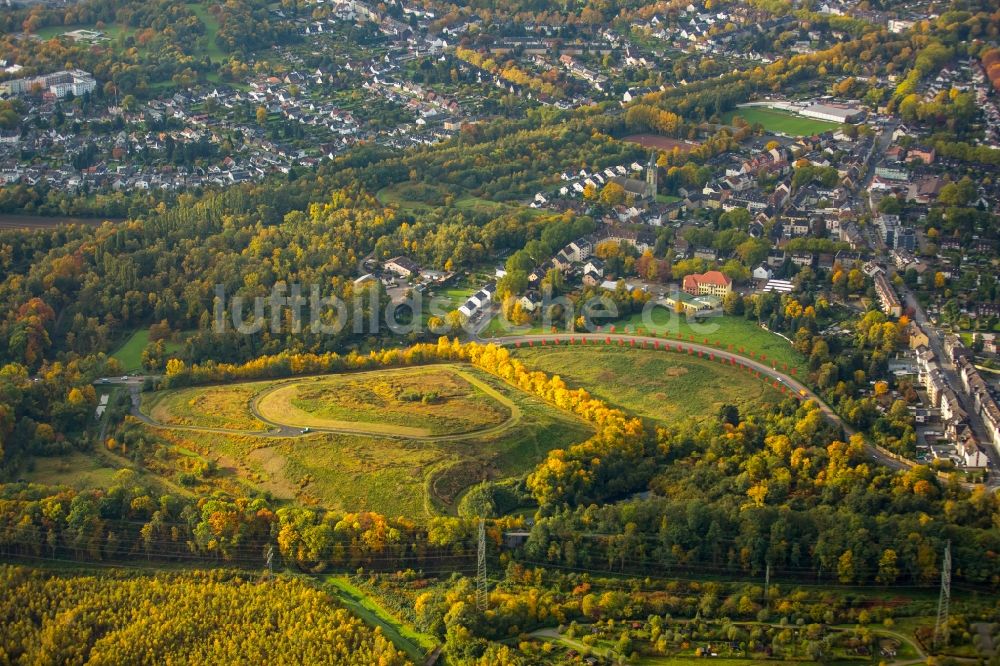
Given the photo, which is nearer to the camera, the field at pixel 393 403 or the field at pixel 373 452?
the field at pixel 373 452

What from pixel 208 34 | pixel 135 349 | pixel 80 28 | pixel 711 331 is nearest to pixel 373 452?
pixel 135 349

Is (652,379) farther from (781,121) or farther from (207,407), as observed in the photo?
(781,121)

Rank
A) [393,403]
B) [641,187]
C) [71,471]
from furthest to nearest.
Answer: [641,187] → [393,403] → [71,471]

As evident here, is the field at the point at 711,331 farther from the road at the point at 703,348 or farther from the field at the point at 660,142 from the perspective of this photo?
the field at the point at 660,142

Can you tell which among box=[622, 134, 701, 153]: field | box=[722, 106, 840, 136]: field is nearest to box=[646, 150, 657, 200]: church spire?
box=[622, 134, 701, 153]: field

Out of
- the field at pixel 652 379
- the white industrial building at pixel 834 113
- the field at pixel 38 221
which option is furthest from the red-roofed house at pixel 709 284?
the field at pixel 38 221

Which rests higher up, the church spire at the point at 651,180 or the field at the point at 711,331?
the church spire at the point at 651,180

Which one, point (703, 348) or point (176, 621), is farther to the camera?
point (703, 348)
